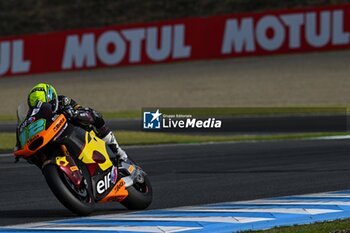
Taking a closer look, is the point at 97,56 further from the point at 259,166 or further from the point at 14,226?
the point at 14,226

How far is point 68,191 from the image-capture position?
28.7 ft

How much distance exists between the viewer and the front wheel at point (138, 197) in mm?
9602

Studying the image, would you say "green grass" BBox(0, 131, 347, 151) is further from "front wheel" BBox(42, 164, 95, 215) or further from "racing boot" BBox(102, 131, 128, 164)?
"front wheel" BBox(42, 164, 95, 215)

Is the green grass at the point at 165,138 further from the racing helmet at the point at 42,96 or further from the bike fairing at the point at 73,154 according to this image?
the racing helmet at the point at 42,96

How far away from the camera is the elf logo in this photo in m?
9.14

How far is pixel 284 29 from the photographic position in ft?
112

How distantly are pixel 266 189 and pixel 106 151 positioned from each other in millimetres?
2861

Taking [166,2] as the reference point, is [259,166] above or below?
below

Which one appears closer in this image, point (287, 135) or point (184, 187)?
point (184, 187)

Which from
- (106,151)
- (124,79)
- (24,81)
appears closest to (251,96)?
(124,79)

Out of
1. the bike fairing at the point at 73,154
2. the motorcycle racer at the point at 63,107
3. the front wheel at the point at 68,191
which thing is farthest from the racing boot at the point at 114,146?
the front wheel at the point at 68,191

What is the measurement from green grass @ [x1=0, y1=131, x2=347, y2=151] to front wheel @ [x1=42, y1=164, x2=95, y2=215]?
1055 centimetres

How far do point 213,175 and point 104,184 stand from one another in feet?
13.7

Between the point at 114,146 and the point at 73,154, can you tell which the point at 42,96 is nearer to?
the point at 73,154
